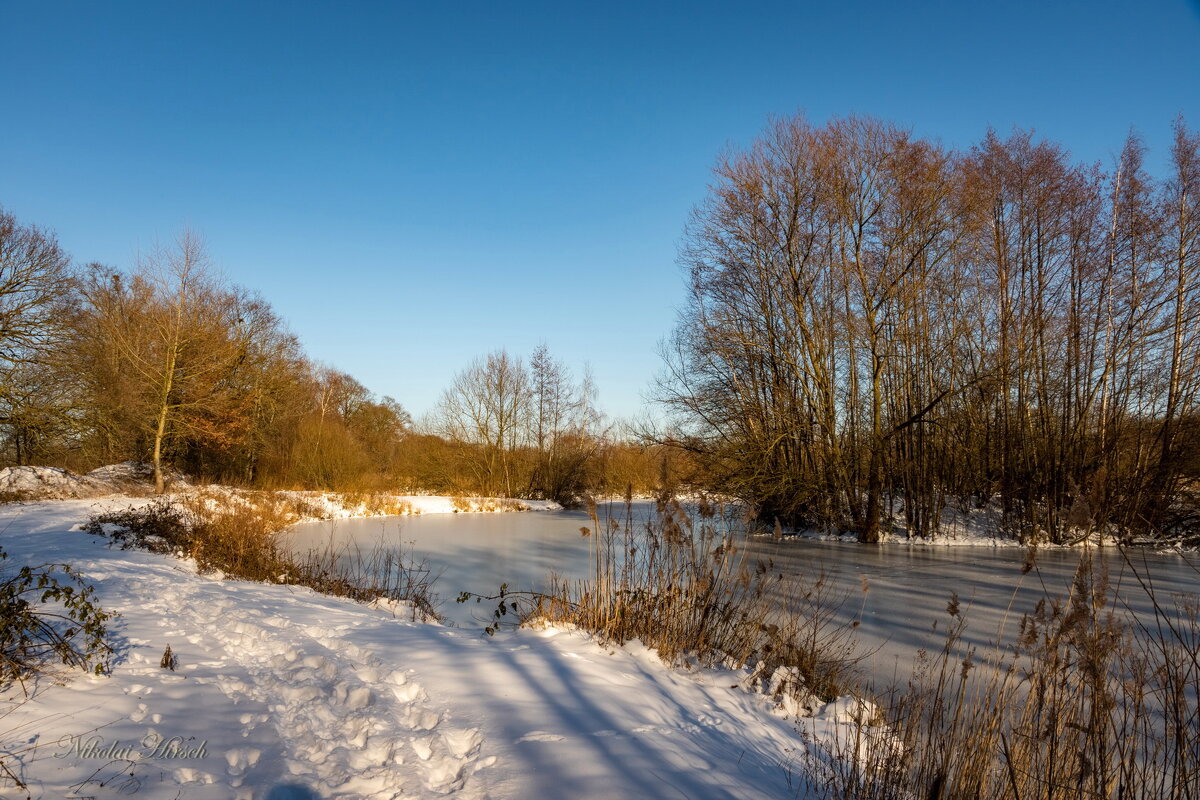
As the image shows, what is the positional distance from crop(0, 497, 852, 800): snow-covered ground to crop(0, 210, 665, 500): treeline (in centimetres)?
1237

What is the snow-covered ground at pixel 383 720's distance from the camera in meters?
2.18

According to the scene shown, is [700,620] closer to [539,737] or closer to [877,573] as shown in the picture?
[539,737]

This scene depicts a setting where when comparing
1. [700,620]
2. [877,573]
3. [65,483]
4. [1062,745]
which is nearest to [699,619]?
[700,620]

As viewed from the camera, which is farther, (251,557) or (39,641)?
(251,557)

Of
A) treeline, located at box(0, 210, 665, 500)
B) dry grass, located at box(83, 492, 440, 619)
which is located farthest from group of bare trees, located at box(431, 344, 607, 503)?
dry grass, located at box(83, 492, 440, 619)

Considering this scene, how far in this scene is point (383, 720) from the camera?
277 centimetres

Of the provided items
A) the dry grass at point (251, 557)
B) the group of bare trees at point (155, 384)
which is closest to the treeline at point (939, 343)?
the dry grass at point (251, 557)

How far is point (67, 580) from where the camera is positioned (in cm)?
474

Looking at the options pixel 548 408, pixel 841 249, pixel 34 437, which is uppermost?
pixel 841 249

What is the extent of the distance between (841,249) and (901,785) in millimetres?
13776

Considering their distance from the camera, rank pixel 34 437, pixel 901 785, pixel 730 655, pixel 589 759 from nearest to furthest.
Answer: pixel 901 785 < pixel 589 759 < pixel 730 655 < pixel 34 437

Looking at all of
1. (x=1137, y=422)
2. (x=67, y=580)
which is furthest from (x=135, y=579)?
(x=1137, y=422)

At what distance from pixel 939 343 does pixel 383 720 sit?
50.9 ft

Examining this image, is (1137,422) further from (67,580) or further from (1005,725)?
(67,580)
